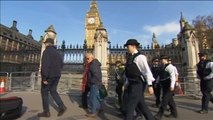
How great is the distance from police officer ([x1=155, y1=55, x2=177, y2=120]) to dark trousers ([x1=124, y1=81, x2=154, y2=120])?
5.45 ft

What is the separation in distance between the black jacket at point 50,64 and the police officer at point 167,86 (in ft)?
10.3

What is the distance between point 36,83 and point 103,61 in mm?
4593

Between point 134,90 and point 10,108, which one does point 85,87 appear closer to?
point 10,108

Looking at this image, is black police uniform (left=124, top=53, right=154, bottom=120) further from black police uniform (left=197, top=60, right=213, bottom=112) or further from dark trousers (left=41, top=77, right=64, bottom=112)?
black police uniform (left=197, top=60, right=213, bottom=112)

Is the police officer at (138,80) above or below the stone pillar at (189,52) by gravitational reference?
below

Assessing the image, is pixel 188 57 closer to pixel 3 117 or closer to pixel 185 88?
pixel 185 88

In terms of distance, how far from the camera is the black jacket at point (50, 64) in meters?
5.98

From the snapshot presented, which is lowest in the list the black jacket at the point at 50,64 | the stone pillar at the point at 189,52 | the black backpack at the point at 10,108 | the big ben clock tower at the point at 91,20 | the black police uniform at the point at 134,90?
the black backpack at the point at 10,108

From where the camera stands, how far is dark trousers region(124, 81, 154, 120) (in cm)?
443

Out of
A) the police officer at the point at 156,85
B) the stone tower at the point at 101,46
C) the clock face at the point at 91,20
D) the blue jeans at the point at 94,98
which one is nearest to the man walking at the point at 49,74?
the blue jeans at the point at 94,98

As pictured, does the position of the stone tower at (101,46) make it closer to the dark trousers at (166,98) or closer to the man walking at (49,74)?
the dark trousers at (166,98)

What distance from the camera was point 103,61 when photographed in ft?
48.9

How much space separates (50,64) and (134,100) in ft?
9.20

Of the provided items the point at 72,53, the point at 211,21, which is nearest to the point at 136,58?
the point at 72,53
